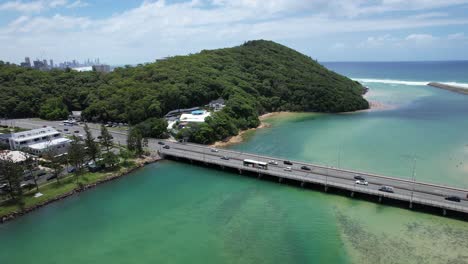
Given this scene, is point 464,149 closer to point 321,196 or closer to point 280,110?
point 321,196

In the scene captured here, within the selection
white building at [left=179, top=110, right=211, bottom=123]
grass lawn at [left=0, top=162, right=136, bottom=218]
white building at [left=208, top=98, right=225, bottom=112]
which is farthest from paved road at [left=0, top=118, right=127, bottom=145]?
white building at [left=208, top=98, right=225, bottom=112]

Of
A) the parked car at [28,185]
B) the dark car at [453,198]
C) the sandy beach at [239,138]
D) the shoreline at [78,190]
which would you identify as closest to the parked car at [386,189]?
the dark car at [453,198]

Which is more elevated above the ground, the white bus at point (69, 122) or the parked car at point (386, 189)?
the white bus at point (69, 122)

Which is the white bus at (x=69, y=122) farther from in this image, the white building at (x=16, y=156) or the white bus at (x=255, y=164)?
the white bus at (x=255, y=164)

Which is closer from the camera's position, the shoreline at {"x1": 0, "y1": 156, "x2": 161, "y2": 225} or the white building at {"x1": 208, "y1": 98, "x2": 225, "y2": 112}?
the shoreline at {"x1": 0, "y1": 156, "x2": 161, "y2": 225}

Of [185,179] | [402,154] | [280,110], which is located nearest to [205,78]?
[280,110]

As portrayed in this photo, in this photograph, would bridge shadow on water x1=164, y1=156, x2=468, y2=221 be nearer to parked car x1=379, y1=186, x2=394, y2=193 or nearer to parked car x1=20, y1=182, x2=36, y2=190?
parked car x1=379, y1=186, x2=394, y2=193
